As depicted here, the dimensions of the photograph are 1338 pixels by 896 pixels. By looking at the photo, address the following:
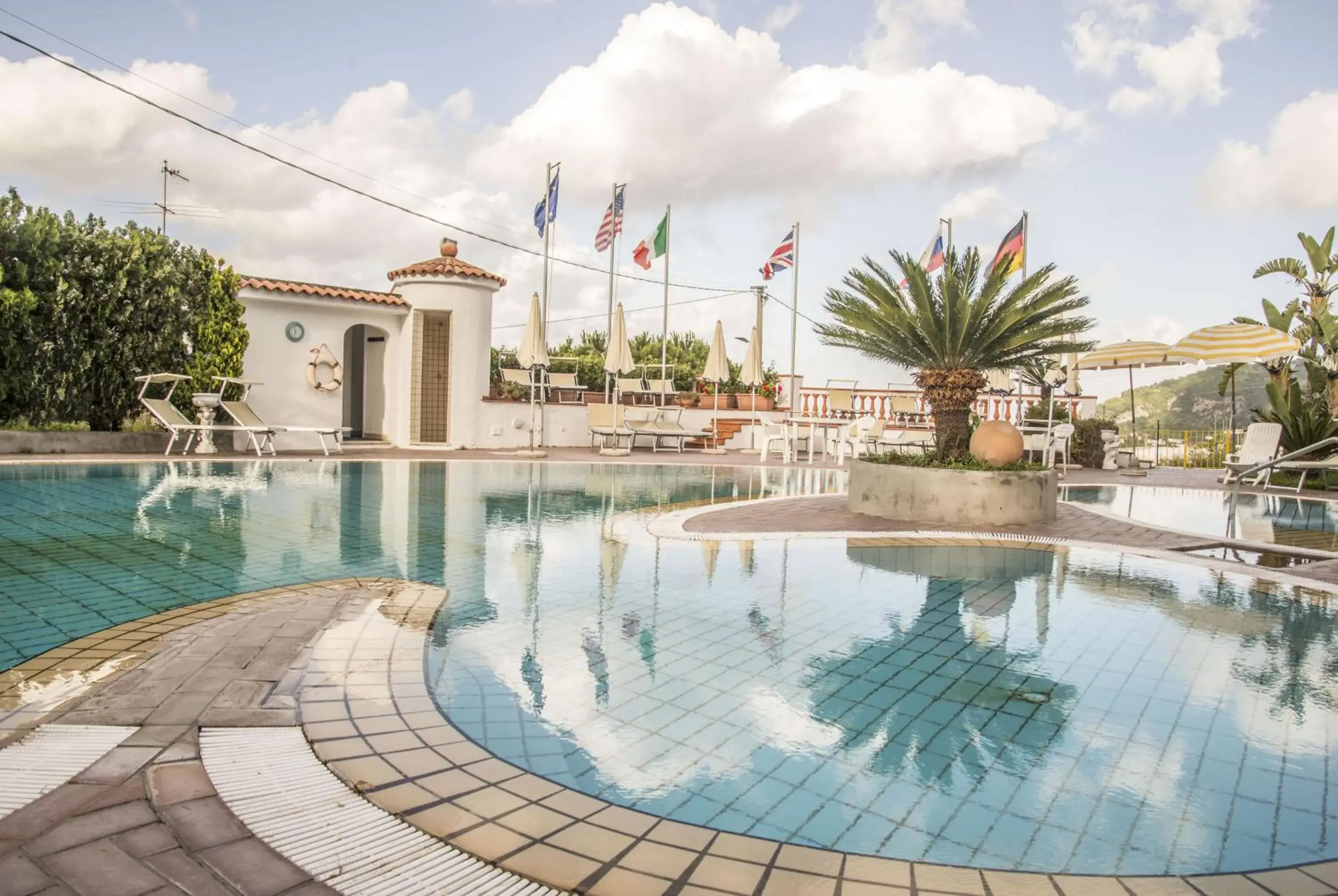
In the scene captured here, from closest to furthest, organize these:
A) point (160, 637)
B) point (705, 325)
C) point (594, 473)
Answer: point (160, 637) < point (594, 473) < point (705, 325)

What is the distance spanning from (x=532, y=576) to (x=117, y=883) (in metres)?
3.59

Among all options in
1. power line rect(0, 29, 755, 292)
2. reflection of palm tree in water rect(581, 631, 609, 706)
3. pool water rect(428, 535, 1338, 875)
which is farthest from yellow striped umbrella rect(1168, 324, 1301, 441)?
reflection of palm tree in water rect(581, 631, 609, 706)

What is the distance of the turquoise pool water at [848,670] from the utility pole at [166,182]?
105ft

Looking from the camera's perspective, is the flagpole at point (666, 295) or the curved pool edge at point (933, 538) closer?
the curved pool edge at point (933, 538)

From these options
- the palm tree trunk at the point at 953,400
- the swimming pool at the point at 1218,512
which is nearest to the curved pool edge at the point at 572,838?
the swimming pool at the point at 1218,512

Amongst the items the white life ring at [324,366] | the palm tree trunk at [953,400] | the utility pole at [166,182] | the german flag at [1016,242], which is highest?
the utility pole at [166,182]

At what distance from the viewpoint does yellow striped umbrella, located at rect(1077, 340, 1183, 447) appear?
14672mm

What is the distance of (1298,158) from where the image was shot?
57.0ft

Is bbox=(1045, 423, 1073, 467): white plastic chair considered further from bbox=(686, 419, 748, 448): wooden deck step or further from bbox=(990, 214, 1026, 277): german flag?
bbox=(686, 419, 748, 448): wooden deck step

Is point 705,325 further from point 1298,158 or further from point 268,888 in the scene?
point 268,888

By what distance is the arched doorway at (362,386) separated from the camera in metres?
19.8

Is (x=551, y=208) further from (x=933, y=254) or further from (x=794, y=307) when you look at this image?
(x=933, y=254)

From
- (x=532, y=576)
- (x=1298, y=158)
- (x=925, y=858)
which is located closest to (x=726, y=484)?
(x=532, y=576)

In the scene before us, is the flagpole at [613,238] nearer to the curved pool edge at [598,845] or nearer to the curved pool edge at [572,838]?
the curved pool edge at [572,838]
